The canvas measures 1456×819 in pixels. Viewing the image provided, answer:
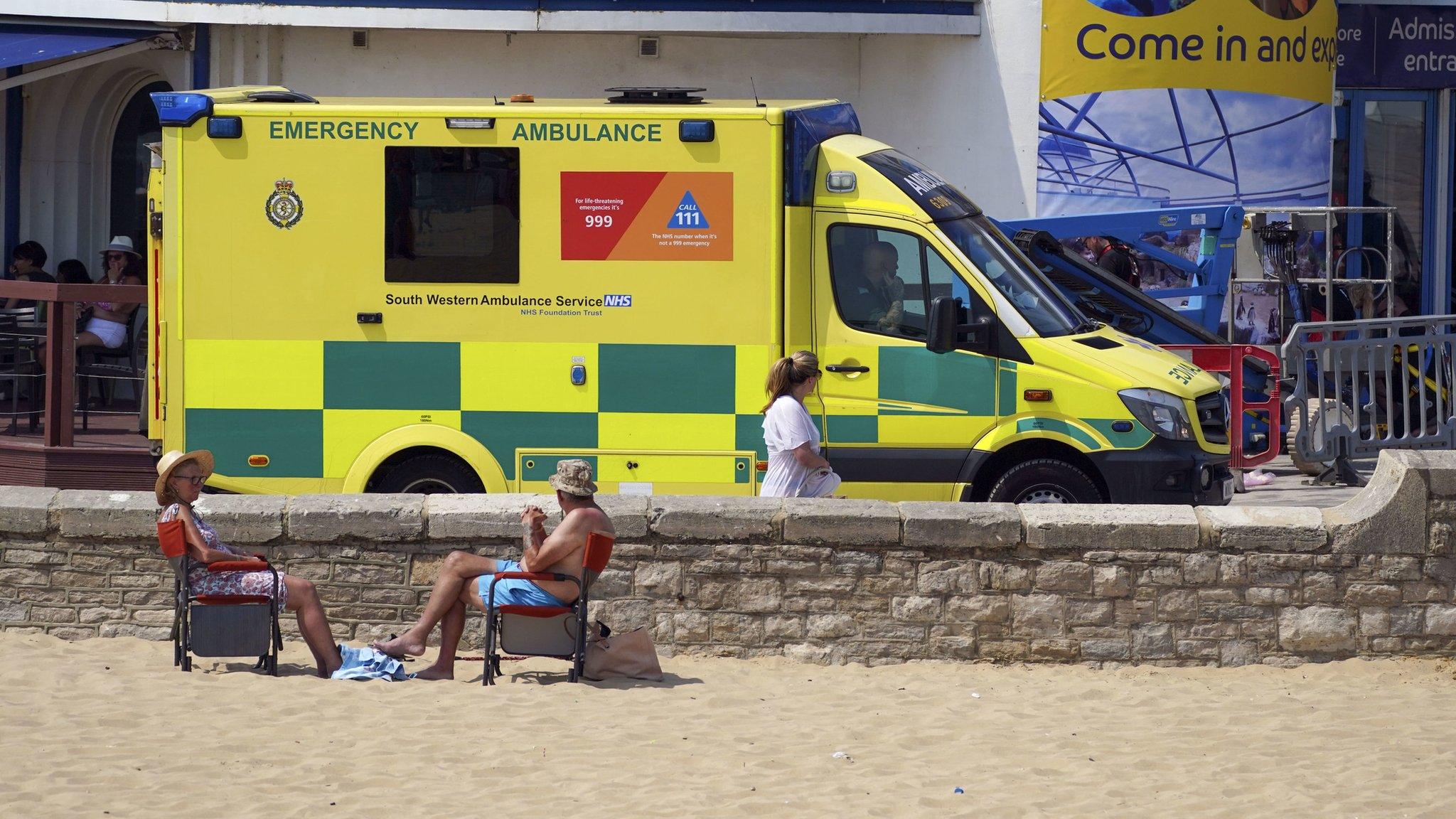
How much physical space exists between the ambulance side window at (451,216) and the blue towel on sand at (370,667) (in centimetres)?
235

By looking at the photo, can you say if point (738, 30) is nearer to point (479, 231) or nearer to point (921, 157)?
point (921, 157)

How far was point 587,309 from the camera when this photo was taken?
860 centimetres

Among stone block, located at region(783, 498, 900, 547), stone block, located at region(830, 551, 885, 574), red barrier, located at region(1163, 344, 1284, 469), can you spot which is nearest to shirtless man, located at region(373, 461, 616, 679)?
stone block, located at region(783, 498, 900, 547)

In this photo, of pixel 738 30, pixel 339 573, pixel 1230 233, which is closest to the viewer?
pixel 339 573

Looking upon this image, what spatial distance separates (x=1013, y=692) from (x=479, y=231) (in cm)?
376

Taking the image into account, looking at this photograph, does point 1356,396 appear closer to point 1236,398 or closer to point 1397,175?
point 1236,398

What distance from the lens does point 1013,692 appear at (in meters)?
6.97

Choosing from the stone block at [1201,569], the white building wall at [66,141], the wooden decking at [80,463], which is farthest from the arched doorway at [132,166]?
the stone block at [1201,569]

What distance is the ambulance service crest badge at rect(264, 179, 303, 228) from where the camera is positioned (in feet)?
28.1

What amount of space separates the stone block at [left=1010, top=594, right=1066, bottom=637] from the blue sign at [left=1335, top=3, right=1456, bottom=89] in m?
10.4

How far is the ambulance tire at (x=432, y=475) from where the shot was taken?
8781 millimetres

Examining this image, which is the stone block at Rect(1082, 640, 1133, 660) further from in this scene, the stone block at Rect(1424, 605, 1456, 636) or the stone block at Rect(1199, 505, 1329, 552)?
the stone block at Rect(1424, 605, 1456, 636)

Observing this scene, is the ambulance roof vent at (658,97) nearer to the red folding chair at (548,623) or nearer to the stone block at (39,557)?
the red folding chair at (548,623)

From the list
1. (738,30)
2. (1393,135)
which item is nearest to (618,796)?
(738,30)
